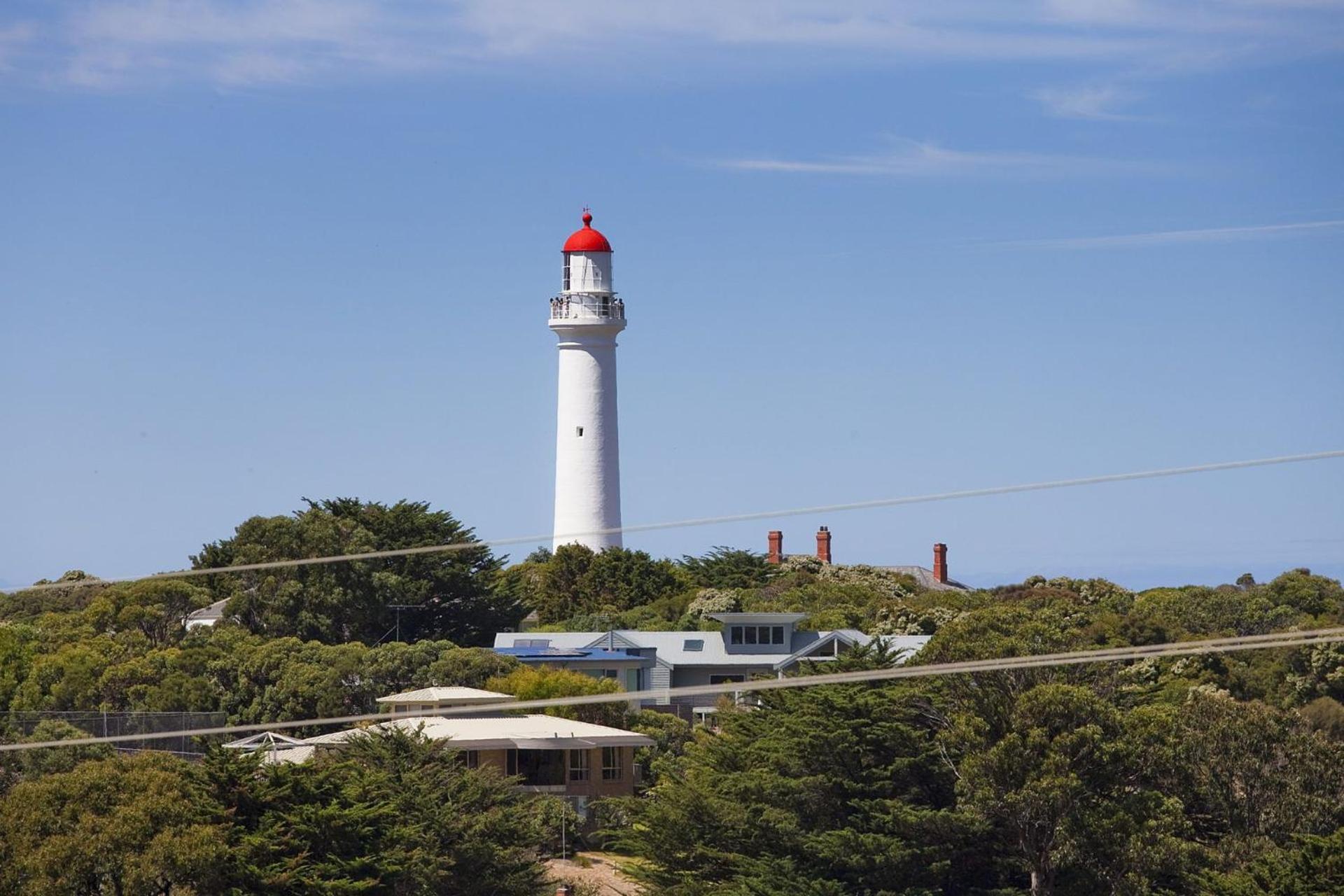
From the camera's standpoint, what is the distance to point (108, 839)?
3419 centimetres

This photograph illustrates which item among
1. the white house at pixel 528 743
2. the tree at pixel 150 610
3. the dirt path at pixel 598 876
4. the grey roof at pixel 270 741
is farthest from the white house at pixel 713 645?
the dirt path at pixel 598 876

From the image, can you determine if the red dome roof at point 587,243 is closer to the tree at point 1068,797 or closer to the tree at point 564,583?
the tree at point 564,583

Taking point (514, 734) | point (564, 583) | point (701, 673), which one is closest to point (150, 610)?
point (701, 673)

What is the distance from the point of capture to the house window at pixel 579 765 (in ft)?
165

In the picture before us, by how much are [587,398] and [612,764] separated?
3370 cm

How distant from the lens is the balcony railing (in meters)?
83.9

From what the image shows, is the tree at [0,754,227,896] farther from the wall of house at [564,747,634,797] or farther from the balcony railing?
the balcony railing

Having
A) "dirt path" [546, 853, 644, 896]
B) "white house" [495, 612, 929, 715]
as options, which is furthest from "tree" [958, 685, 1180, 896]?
"white house" [495, 612, 929, 715]

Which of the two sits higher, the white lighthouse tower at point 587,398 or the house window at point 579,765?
the white lighthouse tower at point 587,398

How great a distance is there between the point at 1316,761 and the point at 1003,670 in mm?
6903

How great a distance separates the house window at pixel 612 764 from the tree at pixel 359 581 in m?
17.8

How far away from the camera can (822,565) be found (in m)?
93.0

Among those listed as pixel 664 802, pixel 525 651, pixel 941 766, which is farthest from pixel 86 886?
pixel 525 651

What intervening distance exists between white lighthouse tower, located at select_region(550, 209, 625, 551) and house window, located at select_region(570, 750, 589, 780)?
31.4 m
